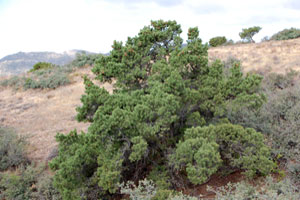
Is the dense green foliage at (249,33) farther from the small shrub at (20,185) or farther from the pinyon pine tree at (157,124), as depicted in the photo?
the small shrub at (20,185)

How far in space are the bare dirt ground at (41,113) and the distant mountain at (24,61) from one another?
3620 centimetres

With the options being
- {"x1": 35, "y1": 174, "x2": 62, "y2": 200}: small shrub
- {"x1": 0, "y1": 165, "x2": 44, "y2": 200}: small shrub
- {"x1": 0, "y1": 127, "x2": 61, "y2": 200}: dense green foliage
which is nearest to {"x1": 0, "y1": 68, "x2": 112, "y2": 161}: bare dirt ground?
{"x1": 0, "y1": 127, "x2": 61, "y2": 200}: dense green foliage

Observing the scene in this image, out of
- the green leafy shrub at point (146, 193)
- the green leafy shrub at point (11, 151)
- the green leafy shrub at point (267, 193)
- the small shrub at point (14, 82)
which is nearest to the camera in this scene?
the green leafy shrub at point (267, 193)

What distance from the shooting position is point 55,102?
1659 centimetres

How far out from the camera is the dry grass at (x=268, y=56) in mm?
15985

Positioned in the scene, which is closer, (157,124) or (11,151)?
(157,124)

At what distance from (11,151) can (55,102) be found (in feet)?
27.0

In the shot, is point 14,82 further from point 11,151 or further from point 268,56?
point 268,56

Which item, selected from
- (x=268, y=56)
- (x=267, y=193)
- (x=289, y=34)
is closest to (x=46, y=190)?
(x=267, y=193)

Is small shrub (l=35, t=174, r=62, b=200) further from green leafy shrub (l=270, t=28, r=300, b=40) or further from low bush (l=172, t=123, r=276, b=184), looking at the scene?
green leafy shrub (l=270, t=28, r=300, b=40)

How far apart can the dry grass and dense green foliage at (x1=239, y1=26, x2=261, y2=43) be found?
371 inches

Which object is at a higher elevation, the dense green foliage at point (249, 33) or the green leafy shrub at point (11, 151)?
the dense green foliage at point (249, 33)

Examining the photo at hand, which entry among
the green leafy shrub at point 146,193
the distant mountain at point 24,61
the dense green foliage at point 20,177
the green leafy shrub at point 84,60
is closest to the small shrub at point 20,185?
the dense green foliage at point 20,177

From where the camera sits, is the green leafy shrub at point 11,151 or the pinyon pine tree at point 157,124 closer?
the pinyon pine tree at point 157,124
